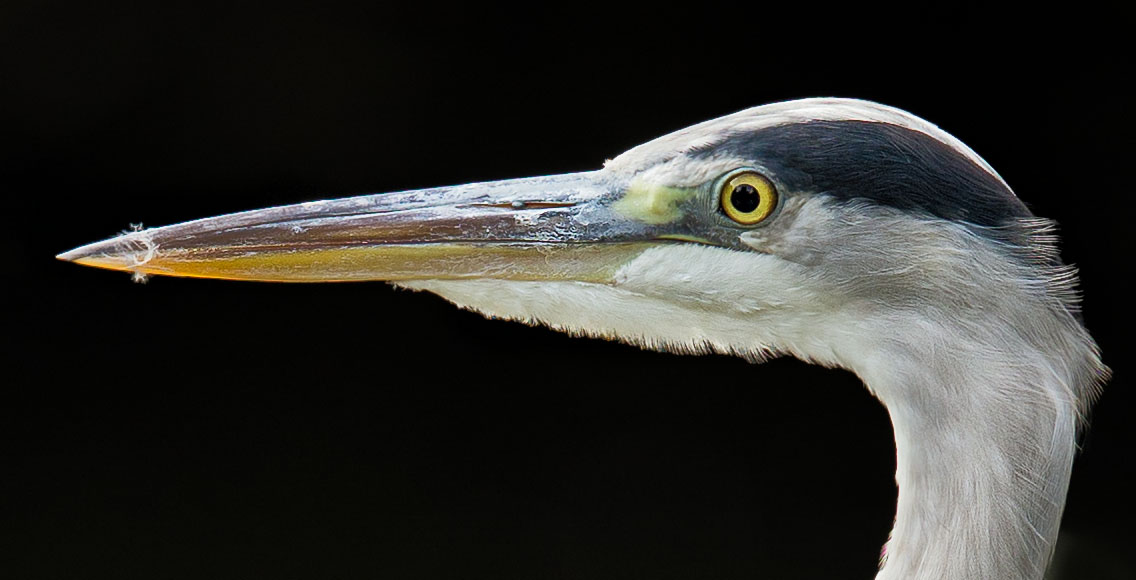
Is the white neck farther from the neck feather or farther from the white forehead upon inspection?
the white forehead

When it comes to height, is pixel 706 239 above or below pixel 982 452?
above

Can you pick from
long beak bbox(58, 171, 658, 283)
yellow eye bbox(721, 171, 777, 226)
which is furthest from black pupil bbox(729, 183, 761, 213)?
long beak bbox(58, 171, 658, 283)

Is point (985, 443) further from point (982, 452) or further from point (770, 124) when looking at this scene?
point (770, 124)

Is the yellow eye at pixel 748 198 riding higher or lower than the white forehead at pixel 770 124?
lower

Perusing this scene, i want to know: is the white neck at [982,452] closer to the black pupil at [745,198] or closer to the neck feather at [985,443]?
the neck feather at [985,443]

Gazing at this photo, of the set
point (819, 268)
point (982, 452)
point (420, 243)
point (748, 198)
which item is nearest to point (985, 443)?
point (982, 452)

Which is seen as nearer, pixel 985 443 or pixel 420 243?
pixel 985 443

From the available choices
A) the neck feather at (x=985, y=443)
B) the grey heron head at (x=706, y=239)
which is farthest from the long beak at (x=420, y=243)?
the neck feather at (x=985, y=443)
